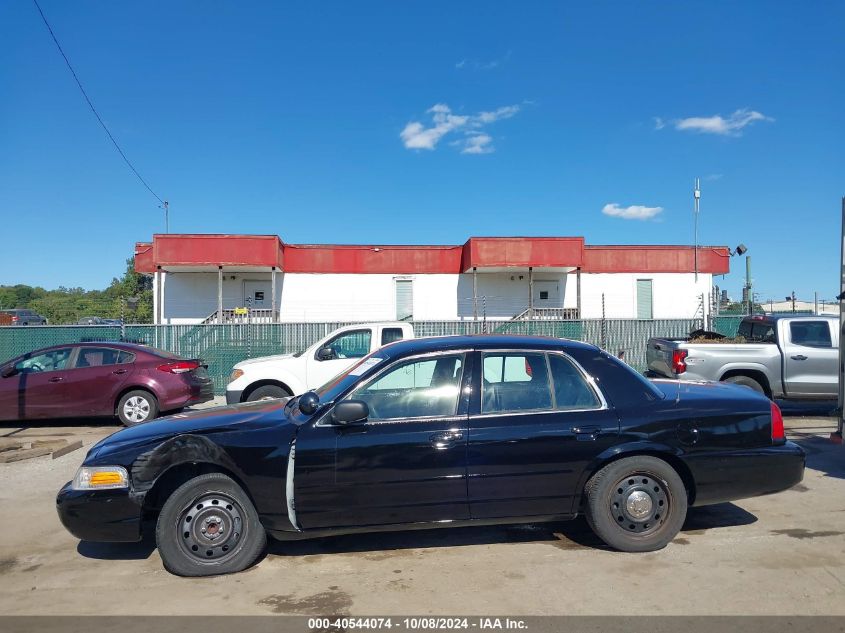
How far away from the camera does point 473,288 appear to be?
2845 cm

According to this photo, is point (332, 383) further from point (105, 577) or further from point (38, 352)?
point (38, 352)

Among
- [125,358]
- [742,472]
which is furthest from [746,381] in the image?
[125,358]

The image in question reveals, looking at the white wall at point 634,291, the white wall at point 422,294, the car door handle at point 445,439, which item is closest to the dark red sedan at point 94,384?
the car door handle at point 445,439

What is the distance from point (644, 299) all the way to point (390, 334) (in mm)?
21974

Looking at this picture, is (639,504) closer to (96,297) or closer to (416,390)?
(416,390)

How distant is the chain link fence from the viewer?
15.0 m

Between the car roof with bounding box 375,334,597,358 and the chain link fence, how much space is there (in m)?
9.58

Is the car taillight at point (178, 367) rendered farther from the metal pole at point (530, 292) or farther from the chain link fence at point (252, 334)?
the metal pole at point (530, 292)

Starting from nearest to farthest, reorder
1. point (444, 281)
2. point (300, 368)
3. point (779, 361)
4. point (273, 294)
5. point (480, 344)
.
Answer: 1. point (480, 344)
2. point (300, 368)
3. point (779, 361)
4. point (273, 294)
5. point (444, 281)

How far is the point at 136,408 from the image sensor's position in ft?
33.9

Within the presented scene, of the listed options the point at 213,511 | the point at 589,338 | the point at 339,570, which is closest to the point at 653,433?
the point at 339,570

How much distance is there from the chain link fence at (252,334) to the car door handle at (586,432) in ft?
33.3

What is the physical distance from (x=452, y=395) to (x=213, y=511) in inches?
73.8

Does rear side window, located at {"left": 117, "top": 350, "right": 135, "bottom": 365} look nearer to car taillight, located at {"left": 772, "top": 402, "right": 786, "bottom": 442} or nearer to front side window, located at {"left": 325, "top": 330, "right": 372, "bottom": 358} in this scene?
front side window, located at {"left": 325, "top": 330, "right": 372, "bottom": 358}
